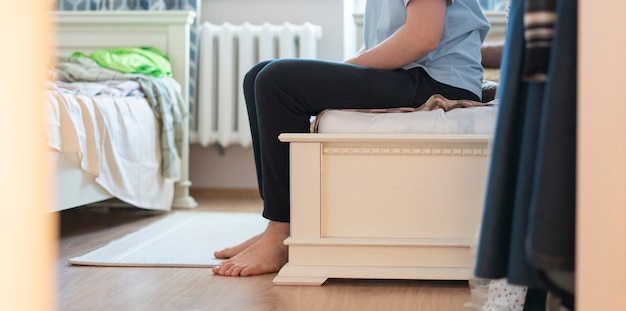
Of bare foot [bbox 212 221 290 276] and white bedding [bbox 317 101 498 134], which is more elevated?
white bedding [bbox 317 101 498 134]

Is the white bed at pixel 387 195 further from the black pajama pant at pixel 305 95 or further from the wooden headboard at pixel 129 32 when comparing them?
the wooden headboard at pixel 129 32

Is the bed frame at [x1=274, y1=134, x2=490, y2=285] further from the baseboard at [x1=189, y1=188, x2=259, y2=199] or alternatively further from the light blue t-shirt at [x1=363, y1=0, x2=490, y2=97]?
the baseboard at [x1=189, y1=188, x2=259, y2=199]

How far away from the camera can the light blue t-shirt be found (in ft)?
5.26

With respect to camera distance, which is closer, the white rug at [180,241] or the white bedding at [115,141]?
the white rug at [180,241]

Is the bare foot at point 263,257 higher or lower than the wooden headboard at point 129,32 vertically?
lower

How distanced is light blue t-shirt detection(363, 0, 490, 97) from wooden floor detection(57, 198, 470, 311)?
426 millimetres

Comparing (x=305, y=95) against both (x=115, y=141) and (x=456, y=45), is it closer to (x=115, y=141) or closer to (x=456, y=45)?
(x=456, y=45)

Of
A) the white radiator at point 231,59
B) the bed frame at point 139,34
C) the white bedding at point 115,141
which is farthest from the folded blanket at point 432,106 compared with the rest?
the white radiator at point 231,59

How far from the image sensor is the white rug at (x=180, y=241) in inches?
69.1

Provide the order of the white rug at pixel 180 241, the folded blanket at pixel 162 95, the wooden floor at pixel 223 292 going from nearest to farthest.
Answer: the wooden floor at pixel 223 292, the white rug at pixel 180 241, the folded blanket at pixel 162 95

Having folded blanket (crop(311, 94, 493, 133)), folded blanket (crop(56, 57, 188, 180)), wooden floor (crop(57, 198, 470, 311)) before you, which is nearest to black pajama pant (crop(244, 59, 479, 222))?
folded blanket (crop(311, 94, 493, 133))

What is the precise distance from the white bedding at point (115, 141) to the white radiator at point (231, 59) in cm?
50

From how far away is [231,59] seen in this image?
334 cm

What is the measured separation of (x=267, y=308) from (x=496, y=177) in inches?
26.7
